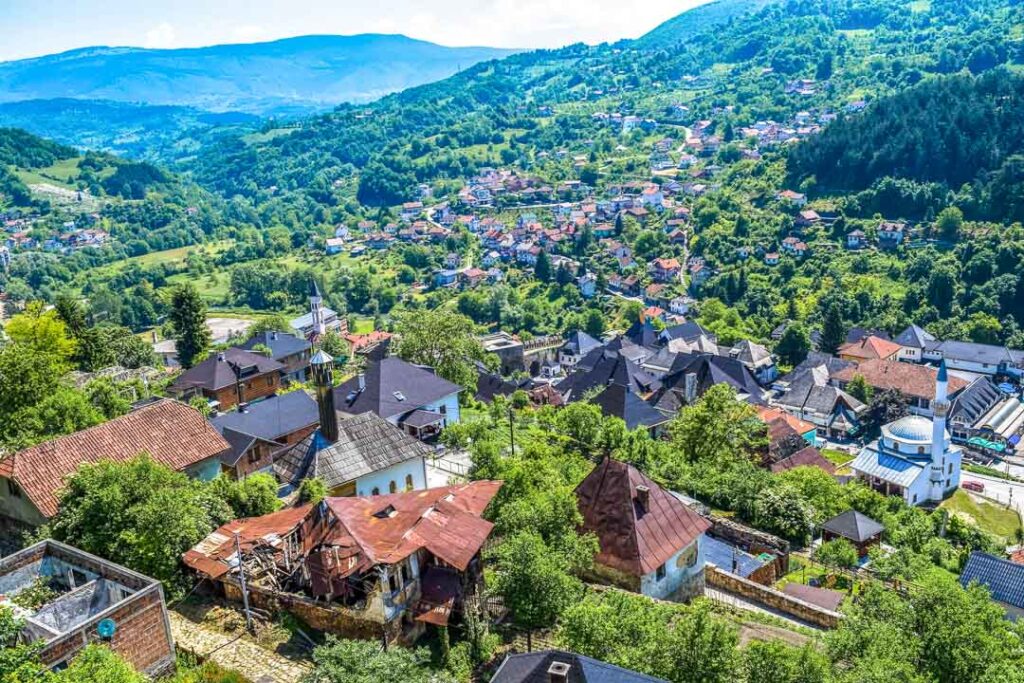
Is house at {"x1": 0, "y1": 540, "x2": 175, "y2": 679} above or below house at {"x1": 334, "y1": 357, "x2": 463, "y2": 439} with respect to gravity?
above

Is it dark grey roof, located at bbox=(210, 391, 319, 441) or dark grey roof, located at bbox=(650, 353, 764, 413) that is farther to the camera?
dark grey roof, located at bbox=(650, 353, 764, 413)

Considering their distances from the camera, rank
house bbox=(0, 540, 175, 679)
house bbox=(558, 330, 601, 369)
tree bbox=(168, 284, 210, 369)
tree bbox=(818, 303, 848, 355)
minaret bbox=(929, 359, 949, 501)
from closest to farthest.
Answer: house bbox=(0, 540, 175, 679), minaret bbox=(929, 359, 949, 501), tree bbox=(168, 284, 210, 369), tree bbox=(818, 303, 848, 355), house bbox=(558, 330, 601, 369)

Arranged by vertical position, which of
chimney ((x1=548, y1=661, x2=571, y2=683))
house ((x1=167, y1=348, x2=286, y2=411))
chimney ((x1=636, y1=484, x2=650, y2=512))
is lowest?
house ((x1=167, y1=348, x2=286, y2=411))

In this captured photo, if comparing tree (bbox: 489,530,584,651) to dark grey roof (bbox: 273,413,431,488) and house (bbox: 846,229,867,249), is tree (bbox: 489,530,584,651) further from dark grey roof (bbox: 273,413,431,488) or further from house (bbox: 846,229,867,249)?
house (bbox: 846,229,867,249)

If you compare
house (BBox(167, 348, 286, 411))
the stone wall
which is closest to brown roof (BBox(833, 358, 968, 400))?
house (BBox(167, 348, 286, 411))

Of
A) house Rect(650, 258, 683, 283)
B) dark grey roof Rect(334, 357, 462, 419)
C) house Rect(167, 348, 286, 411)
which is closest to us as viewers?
dark grey roof Rect(334, 357, 462, 419)


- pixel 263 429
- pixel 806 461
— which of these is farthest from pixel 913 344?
pixel 263 429

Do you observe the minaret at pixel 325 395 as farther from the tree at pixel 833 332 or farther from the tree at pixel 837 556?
the tree at pixel 833 332
